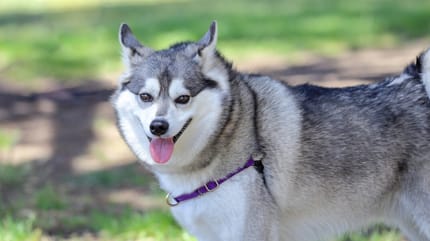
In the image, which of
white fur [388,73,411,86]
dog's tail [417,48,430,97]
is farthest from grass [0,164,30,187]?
dog's tail [417,48,430,97]

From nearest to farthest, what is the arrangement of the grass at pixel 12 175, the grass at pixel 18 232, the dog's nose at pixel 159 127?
the dog's nose at pixel 159 127
the grass at pixel 18 232
the grass at pixel 12 175

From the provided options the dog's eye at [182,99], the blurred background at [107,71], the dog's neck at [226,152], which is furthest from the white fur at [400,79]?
the dog's eye at [182,99]

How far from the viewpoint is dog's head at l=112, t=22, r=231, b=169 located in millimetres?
3564

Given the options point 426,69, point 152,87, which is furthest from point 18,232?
point 426,69

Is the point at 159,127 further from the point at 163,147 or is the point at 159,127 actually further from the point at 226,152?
the point at 226,152

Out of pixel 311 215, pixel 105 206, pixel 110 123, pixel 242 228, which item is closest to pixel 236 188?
pixel 242 228

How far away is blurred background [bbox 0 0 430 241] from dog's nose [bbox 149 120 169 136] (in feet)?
5.29

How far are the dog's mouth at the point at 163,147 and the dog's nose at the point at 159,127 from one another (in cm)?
14

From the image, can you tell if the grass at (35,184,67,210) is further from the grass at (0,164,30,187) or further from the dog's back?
the dog's back

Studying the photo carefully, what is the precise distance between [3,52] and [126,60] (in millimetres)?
7832

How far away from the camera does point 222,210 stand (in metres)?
3.71

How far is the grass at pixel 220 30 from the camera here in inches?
429

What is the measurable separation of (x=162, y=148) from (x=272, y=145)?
555 millimetres

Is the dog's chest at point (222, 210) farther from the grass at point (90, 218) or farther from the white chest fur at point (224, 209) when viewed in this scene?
the grass at point (90, 218)
